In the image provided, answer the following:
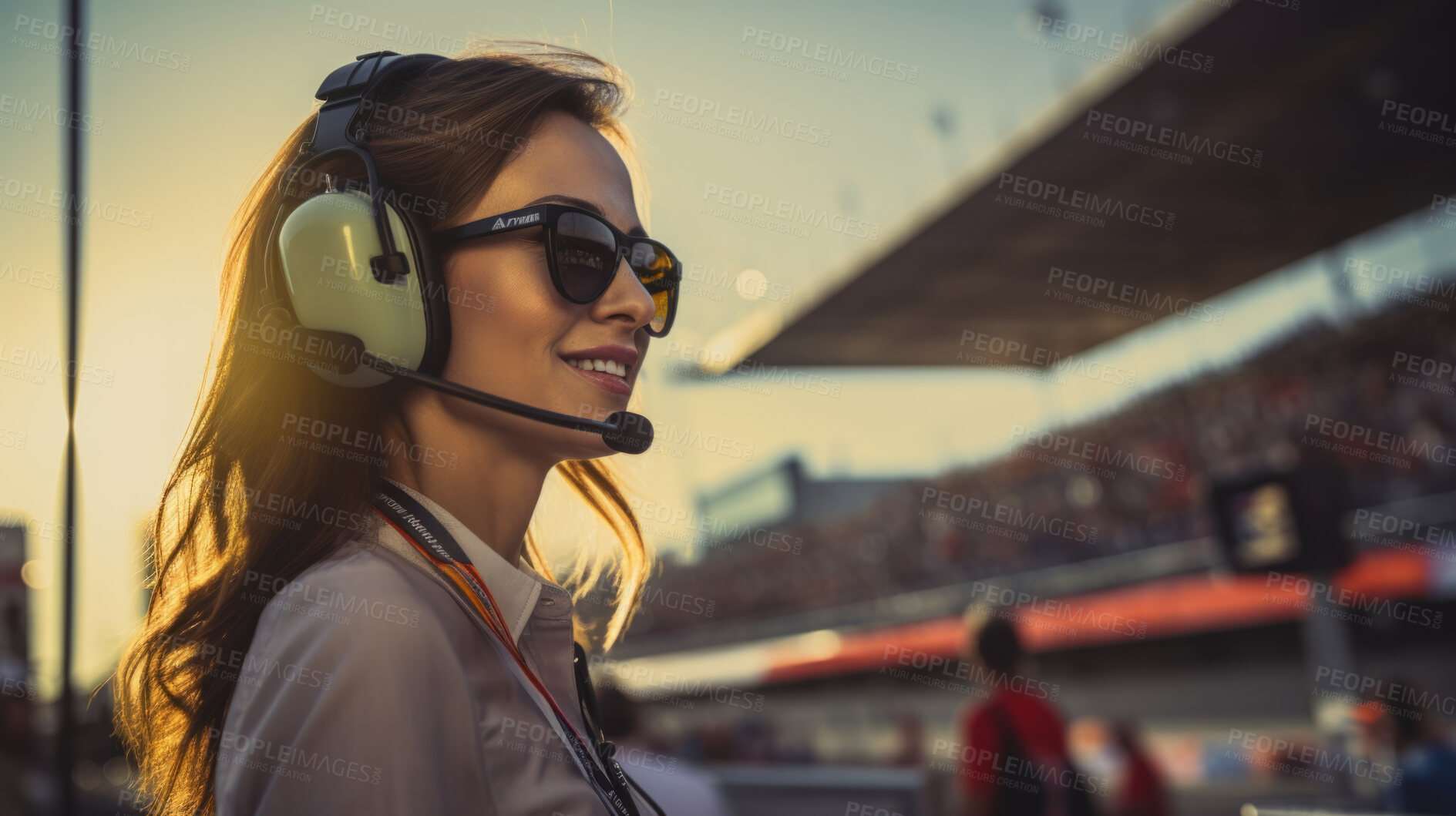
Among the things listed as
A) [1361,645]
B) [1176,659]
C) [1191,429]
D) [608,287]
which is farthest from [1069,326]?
[608,287]

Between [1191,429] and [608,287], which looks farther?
[1191,429]

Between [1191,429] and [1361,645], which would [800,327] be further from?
[1361,645]

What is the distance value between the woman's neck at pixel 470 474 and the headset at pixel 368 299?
6cm

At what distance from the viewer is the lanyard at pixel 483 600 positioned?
37.9 inches

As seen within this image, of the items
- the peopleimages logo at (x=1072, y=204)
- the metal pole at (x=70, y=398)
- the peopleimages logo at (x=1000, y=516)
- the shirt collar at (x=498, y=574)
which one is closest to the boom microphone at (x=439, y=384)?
the shirt collar at (x=498, y=574)

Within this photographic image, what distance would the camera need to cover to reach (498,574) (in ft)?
3.60

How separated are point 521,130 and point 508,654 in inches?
23.5

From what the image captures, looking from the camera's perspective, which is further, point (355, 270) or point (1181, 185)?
point (1181, 185)

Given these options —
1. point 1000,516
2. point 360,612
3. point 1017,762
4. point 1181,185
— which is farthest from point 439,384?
point 1000,516

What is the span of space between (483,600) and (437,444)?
0.75 feet

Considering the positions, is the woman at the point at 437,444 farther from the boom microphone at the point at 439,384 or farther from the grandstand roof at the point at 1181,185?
the grandstand roof at the point at 1181,185

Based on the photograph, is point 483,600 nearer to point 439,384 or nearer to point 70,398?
point 439,384

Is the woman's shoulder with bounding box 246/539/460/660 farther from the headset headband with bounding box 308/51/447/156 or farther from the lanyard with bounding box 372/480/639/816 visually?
the headset headband with bounding box 308/51/447/156

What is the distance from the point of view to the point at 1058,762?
3.52 meters
